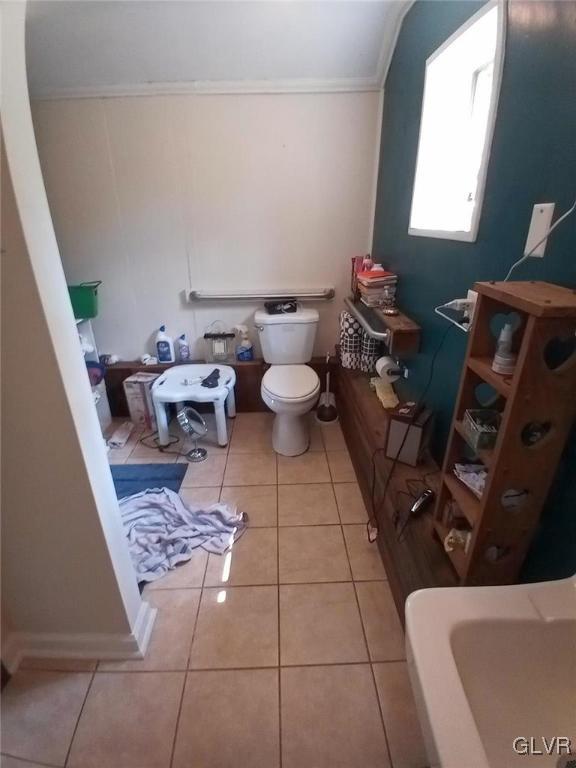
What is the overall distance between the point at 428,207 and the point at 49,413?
169 centimetres

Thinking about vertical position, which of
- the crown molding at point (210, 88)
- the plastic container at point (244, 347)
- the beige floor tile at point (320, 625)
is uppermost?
the crown molding at point (210, 88)

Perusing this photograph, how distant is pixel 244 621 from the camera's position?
131cm

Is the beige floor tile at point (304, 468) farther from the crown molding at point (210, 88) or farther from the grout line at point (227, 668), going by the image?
the crown molding at point (210, 88)

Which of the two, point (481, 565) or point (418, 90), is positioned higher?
point (418, 90)

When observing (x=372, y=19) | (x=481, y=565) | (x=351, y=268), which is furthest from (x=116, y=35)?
(x=481, y=565)

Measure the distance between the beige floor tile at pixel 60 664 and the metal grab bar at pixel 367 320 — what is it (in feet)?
5.47

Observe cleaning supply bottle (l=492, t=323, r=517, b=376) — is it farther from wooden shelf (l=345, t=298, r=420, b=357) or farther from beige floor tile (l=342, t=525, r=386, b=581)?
beige floor tile (l=342, t=525, r=386, b=581)

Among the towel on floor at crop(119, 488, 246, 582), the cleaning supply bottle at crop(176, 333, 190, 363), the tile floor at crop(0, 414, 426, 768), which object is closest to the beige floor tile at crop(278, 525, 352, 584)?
the tile floor at crop(0, 414, 426, 768)

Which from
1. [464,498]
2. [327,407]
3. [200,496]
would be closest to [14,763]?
[200,496]

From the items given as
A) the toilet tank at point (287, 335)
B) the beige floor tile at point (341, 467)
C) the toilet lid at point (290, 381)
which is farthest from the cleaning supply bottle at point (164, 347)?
the beige floor tile at point (341, 467)

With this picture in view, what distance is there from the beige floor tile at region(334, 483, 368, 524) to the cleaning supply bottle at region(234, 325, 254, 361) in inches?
44.1

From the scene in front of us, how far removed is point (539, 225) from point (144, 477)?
6.85 ft

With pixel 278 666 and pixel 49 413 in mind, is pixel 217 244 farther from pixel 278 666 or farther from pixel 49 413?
pixel 278 666

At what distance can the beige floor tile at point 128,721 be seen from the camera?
0.98 metres
